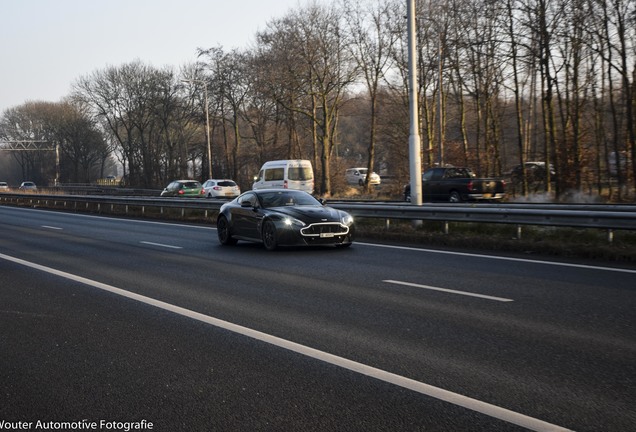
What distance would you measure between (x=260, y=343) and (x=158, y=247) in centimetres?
1105

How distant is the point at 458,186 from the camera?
98.6 feet

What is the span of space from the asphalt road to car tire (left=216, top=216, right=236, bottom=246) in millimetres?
4807

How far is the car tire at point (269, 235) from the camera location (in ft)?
50.8

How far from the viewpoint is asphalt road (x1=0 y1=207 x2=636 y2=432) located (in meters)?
4.61

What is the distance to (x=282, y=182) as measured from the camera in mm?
36250

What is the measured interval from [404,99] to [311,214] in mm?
29494

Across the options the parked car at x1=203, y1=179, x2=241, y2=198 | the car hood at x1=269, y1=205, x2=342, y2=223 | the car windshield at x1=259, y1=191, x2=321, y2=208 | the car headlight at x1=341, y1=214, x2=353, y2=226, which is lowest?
the car headlight at x1=341, y1=214, x2=353, y2=226

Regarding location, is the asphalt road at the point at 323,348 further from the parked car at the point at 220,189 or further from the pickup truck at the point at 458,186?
the parked car at the point at 220,189

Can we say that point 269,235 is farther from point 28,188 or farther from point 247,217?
point 28,188

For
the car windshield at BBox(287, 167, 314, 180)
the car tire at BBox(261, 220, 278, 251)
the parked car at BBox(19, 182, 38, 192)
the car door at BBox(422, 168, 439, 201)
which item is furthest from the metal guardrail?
the parked car at BBox(19, 182, 38, 192)

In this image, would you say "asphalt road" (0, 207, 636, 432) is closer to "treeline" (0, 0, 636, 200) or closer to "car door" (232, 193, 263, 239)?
"car door" (232, 193, 263, 239)

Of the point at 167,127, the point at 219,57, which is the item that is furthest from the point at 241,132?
the point at 219,57

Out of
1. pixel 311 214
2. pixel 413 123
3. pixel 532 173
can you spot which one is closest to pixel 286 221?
pixel 311 214

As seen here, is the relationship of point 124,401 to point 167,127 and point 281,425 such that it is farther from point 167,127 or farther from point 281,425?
point 167,127
